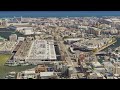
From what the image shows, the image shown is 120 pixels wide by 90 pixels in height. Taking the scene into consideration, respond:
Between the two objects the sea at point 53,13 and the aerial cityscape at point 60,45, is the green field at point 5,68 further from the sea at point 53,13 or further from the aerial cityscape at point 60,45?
the sea at point 53,13

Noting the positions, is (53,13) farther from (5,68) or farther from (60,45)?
(5,68)

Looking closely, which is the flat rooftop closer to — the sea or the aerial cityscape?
the aerial cityscape

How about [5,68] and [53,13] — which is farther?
[53,13]

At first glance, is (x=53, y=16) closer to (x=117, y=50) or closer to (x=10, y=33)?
(x=10, y=33)

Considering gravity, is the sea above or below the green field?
above

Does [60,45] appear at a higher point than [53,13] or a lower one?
lower

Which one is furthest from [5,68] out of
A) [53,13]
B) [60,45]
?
[53,13]

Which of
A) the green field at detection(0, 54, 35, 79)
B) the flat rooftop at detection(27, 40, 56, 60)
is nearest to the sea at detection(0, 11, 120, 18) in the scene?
the flat rooftop at detection(27, 40, 56, 60)
